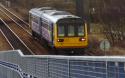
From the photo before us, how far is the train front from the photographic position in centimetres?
3312

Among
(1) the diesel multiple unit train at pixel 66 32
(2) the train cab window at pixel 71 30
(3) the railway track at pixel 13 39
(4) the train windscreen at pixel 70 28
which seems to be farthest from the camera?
(3) the railway track at pixel 13 39

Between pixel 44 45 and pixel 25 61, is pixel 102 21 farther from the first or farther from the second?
pixel 25 61

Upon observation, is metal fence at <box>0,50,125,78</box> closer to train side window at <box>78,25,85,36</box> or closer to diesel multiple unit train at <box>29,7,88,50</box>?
diesel multiple unit train at <box>29,7,88,50</box>

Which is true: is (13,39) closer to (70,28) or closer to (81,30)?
(70,28)

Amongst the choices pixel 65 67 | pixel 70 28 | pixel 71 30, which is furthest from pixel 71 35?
pixel 65 67

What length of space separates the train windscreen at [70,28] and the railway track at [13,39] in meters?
5.19

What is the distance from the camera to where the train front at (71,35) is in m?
33.1

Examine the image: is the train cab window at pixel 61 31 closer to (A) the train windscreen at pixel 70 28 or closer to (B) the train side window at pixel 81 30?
(A) the train windscreen at pixel 70 28

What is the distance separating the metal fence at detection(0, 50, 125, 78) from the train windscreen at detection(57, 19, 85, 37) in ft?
16.9

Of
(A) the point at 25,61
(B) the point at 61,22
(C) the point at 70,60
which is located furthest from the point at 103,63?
(B) the point at 61,22

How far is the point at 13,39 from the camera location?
45531 mm

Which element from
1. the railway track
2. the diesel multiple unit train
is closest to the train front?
the diesel multiple unit train

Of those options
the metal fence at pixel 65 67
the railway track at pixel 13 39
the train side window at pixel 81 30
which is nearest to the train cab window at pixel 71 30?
the train side window at pixel 81 30

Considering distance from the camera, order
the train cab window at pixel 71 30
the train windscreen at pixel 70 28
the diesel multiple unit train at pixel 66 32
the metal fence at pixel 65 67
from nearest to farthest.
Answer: the metal fence at pixel 65 67 < the diesel multiple unit train at pixel 66 32 < the train windscreen at pixel 70 28 < the train cab window at pixel 71 30
